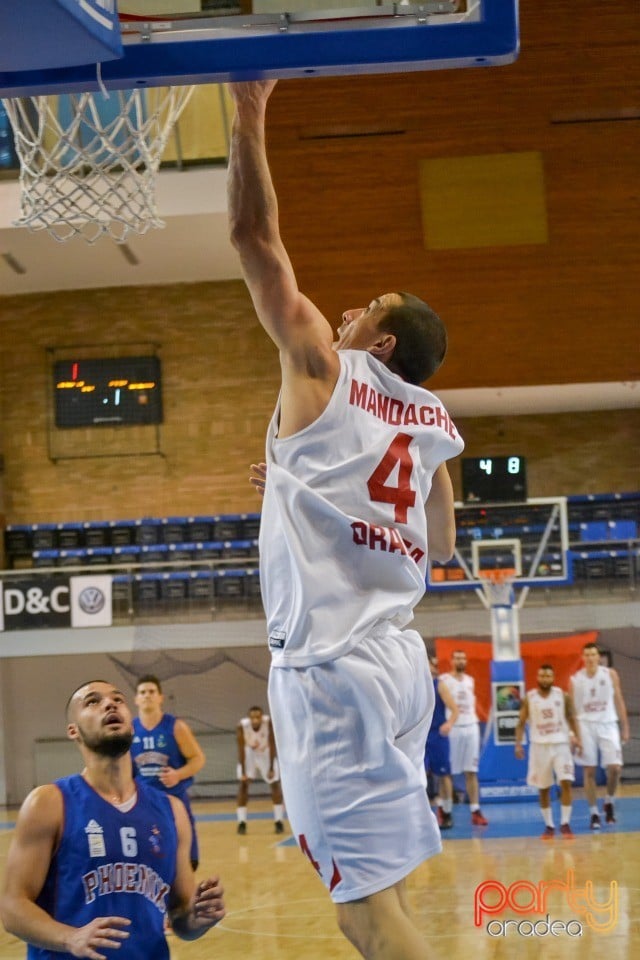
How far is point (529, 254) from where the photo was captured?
5.35 m

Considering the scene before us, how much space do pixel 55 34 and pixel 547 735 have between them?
475 inches

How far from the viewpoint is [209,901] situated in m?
3.26

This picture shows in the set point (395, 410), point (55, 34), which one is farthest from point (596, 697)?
point (55, 34)

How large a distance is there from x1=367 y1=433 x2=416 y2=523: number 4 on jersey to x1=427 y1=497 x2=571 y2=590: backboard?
12.0 metres

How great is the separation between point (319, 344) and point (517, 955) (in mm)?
6024

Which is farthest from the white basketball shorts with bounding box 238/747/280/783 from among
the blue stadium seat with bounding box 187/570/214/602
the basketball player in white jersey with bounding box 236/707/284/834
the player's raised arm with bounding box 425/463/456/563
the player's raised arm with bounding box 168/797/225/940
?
the player's raised arm with bounding box 425/463/456/563

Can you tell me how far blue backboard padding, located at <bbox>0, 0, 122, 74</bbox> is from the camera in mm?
2055

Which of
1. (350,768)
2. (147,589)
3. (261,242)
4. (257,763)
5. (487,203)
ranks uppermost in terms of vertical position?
(487,203)

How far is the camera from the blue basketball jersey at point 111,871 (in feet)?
11.3

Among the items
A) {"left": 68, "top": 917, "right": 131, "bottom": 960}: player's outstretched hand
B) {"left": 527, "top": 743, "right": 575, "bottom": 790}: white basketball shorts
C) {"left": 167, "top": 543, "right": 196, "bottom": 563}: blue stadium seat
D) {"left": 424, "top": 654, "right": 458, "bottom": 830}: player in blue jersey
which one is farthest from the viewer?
{"left": 167, "top": 543, "right": 196, "bottom": 563}: blue stadium seat

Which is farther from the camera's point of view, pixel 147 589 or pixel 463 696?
pixel 147 589

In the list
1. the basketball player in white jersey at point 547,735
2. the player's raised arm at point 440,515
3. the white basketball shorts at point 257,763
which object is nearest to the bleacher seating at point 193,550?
the white basketball shorts at point 257,763

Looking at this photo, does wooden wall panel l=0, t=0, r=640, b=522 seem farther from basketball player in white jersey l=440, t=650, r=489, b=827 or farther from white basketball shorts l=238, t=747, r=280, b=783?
white basketball shorts l=238, t=747, r=280, b=783

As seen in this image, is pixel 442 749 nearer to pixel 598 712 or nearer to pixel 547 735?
pixel 547 735
